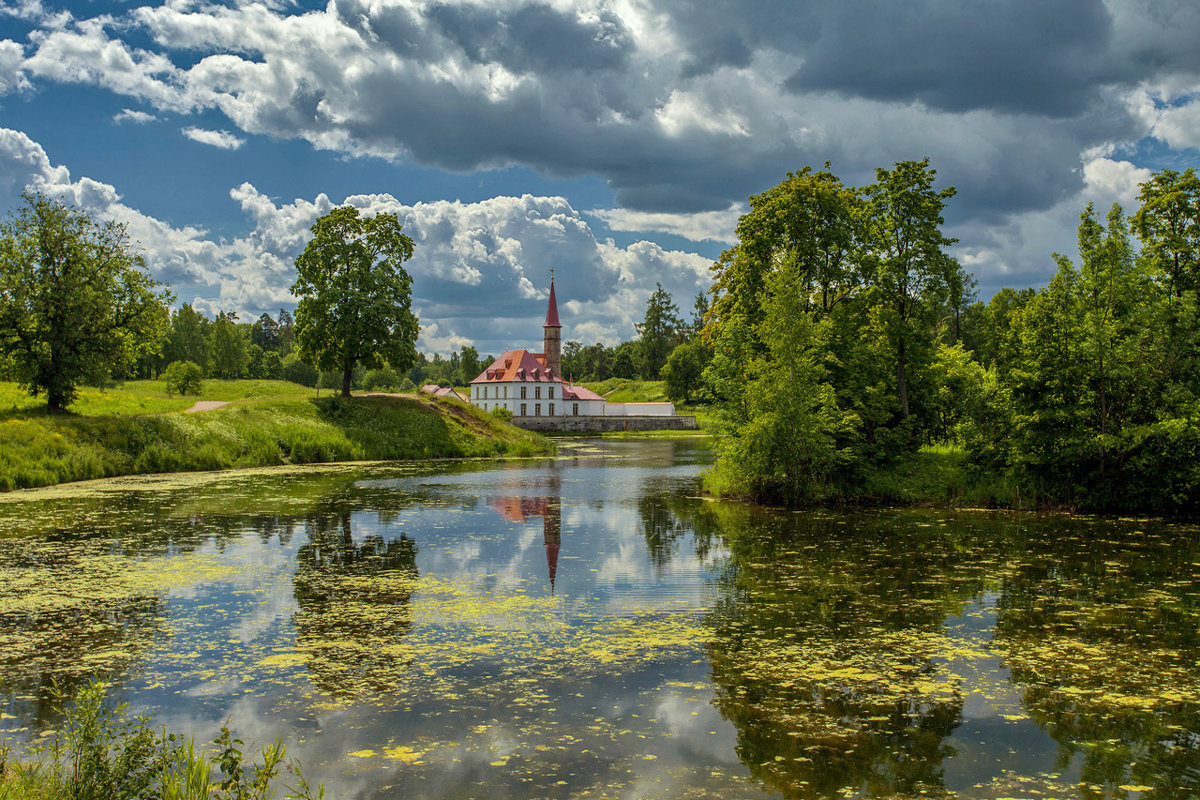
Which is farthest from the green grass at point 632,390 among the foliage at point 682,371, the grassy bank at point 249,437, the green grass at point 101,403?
the green grass at point 101,403

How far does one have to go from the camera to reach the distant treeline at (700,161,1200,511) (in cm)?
2161

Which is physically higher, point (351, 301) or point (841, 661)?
point (351, 301)

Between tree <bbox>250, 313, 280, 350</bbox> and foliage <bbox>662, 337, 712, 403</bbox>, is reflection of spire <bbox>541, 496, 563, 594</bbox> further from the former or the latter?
tree <bbox>250, 313, 280, 350</bbox>

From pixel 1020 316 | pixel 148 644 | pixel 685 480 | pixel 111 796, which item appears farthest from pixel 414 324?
pixel 111 796

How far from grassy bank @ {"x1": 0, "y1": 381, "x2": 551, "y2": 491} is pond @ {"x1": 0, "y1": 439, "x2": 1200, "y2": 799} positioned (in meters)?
9.33

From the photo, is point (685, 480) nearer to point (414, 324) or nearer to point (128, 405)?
point (414, 324)

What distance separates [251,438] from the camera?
119ft

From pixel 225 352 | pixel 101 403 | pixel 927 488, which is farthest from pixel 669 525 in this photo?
pixel 225 352

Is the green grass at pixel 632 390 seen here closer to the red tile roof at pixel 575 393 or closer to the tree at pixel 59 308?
the red tile roof at pixel 575 393

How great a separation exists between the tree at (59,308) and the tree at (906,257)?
29.4 m

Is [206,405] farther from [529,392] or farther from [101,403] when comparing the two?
[529,392]

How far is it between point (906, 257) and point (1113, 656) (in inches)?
790

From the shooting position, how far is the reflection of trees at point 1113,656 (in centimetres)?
660

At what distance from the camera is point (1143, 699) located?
7.86 meters
